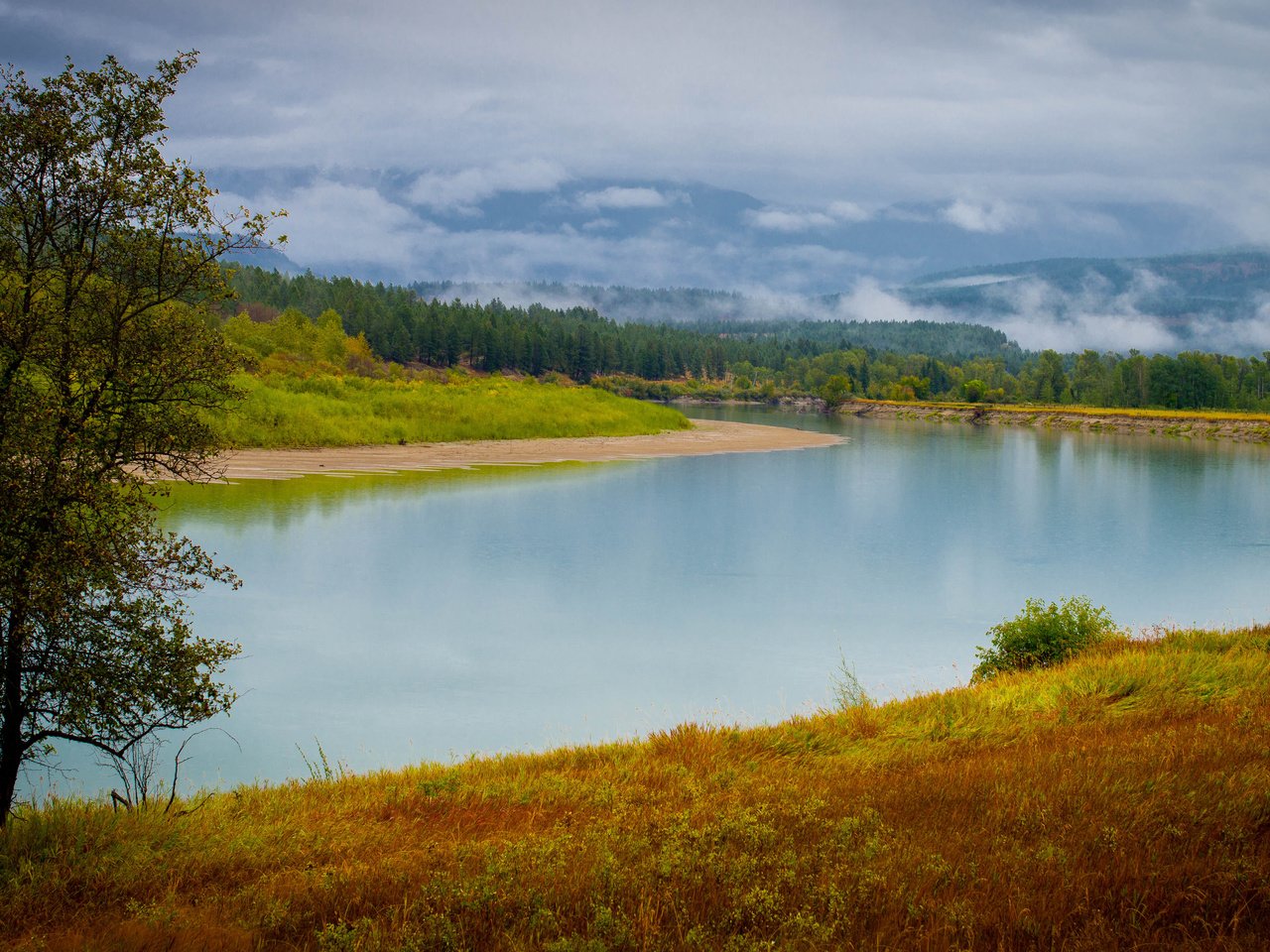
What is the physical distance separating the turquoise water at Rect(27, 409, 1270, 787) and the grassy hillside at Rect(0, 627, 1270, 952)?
17.6 feet

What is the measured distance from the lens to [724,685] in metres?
17.4

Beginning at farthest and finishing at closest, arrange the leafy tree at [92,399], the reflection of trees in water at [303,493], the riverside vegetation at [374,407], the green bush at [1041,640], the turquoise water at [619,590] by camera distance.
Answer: the riverside vegetation at [374,407] → the reflection of trees in water at [303,493] → the turquoise water at [619,590] → the green bush at [1041,640] → the leafy tree at [92,399]

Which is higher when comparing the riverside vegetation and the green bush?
the riverside vegetation

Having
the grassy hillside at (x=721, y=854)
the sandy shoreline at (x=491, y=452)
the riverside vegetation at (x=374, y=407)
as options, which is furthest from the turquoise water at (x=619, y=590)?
the riverside vegetation at (x=374, y=407)

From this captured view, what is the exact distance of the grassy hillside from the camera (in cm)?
513

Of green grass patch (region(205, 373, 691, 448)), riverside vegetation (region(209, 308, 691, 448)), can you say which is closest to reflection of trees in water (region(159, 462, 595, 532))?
riverside vegetation (region(209, 308, 691, 448))

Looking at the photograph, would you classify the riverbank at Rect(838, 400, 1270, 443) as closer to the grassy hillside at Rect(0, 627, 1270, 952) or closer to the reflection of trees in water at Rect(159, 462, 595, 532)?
the reflection of trees in water at Rect(159, 462, 595, 532)

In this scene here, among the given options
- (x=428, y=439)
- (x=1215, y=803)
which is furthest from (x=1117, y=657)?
(x=428, y=439)

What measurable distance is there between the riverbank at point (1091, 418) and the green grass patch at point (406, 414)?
67.6 metres

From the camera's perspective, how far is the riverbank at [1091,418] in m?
110

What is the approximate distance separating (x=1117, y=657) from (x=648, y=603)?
12.5 m

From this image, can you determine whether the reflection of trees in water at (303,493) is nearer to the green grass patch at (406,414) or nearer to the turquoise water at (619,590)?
the turquoise water at (619,590)

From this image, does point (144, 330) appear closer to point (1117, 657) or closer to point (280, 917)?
point (280, 917)

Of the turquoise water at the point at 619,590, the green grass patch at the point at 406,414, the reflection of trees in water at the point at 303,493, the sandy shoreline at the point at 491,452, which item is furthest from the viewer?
the green grass patch at the point at 406,414
